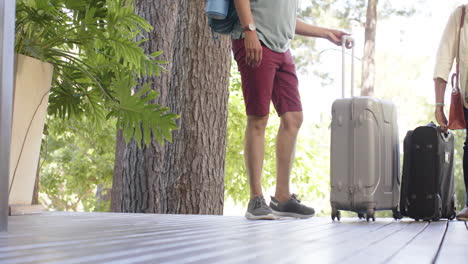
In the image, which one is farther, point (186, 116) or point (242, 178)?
point (242, 178)

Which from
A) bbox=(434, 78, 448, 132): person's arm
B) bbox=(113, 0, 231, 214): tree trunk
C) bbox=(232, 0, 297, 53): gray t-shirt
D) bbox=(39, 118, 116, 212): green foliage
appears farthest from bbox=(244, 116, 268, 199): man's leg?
bbox=(39, 118, 116, 212): green foliage

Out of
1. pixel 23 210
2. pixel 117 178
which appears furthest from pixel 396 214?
pixel 117 178

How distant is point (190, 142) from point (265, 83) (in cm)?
184

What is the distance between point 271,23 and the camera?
4168 mm

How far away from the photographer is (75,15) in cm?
381

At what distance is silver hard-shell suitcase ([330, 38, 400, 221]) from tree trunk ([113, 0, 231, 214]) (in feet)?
6.06

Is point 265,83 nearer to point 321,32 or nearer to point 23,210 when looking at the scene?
point 321,32

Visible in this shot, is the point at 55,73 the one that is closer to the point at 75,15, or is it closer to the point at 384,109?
the point at 75,15

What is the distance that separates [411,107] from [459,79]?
26609 mm

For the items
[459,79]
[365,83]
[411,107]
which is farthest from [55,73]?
[411,107]

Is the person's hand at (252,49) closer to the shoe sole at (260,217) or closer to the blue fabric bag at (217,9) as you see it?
the blue fabric bag at (217,9)

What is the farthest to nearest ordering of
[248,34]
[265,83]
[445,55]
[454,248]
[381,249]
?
[445,55]
[265,83]
[248,34]
[454,248]
[381,249]

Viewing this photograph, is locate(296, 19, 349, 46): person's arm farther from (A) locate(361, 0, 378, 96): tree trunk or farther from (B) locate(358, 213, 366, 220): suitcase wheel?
(A) locate(361, 0, 378, 96): tree trunk

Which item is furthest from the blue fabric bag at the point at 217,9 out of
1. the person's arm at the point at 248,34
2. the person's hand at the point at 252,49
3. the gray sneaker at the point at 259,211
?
the gray sneaker at the point at 259,211
